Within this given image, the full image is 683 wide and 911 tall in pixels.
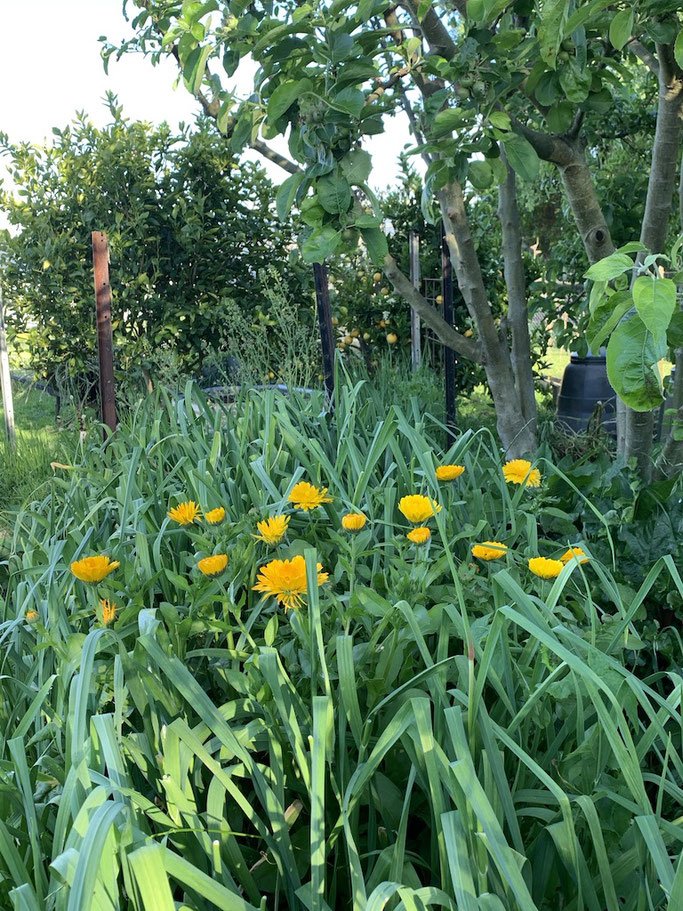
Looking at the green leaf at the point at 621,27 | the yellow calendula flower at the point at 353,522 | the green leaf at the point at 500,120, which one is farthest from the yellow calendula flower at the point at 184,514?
the green leaf at the point at 621,27

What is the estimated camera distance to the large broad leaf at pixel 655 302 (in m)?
1.06

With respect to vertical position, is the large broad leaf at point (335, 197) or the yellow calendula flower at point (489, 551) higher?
the large broad leaf at point (335, 197)

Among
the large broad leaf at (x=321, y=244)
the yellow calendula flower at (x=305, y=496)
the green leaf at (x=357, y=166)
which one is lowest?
the yellow calendula flower at (x=305, y=496)

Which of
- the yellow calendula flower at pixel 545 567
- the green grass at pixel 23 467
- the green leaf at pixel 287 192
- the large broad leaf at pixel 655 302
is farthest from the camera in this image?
the green grass at pixel 23 467

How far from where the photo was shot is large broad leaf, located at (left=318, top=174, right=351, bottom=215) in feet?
5.62

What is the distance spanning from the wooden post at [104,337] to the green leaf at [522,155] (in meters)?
2.01

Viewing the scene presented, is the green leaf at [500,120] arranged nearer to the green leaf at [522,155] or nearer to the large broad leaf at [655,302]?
the green leaf at [522,155]

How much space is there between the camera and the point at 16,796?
3.57 ft

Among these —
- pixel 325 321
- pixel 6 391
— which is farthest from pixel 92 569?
pixel 6 391

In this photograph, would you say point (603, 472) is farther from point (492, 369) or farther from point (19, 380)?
point (19, 380)

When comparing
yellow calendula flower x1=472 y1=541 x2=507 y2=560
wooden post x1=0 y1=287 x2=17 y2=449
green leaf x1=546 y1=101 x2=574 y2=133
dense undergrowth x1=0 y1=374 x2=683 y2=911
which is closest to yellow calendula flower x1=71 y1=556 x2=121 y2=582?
dense undergrowth x1=0 y1=374 x2=683 y2=911

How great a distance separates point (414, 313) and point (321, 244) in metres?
3.96

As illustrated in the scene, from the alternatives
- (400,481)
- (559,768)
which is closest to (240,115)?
(400,481)

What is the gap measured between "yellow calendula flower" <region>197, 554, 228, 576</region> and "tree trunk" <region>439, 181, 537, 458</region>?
1598 millimetres
